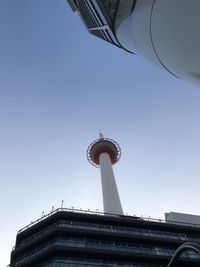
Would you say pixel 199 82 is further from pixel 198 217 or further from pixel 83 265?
pixel 198 217

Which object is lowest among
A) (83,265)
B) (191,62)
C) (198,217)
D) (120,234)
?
(191,62)

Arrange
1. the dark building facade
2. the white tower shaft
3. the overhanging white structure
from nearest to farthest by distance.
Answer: the overhanging white structure
the dark building facade
the white tower shaft

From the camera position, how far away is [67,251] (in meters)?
49.8

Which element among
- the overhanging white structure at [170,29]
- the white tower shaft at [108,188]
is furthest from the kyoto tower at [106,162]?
the overhanging white structure at [170,29]

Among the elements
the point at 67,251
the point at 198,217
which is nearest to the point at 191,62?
the point at 67,251

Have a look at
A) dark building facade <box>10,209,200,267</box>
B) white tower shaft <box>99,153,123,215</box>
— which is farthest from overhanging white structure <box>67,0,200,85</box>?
white tower shaft <box>99,153,123,215</box>

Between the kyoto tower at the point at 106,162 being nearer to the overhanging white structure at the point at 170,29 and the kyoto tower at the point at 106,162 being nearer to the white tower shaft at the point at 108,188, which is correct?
the white tower shaft at the point at 108,188

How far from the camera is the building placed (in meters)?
50.6

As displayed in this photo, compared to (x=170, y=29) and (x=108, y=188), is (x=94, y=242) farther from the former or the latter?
(x=170, y=29)

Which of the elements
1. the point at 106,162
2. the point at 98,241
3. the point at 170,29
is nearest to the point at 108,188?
the point at 106,162

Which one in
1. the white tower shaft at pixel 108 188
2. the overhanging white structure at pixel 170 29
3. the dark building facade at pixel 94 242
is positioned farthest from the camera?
the white tower shaft at pixel 108 188

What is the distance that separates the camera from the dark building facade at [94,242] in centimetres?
5047

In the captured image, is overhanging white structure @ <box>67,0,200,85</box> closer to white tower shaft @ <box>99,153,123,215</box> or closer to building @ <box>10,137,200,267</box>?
building @ <box>10,137,200,267</box>

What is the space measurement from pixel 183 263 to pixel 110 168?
35.9 metres
